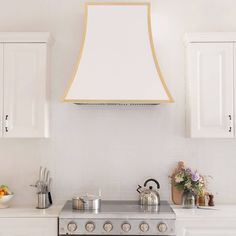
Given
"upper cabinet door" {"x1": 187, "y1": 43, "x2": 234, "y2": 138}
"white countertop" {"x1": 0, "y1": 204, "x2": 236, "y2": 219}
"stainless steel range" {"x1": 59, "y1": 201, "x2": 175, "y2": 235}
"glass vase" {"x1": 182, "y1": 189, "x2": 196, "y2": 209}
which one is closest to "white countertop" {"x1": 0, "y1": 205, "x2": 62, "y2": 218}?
"white countertop" {"x1": 0, "y1": 204, "x2": 236, "y2": 219}

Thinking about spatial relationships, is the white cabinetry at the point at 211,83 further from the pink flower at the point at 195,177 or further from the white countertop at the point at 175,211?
the white countertop at the point at 175,211

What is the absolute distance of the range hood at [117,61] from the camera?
3562mm

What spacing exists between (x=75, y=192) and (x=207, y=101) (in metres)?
1.39

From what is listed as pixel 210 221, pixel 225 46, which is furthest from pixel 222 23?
pixel 210 221

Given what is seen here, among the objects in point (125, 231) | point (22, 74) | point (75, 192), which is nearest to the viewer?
point (125, 231)

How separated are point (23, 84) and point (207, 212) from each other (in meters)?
1.81

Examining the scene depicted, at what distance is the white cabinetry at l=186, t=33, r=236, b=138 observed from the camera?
12.4ft

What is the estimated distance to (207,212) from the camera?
362cm

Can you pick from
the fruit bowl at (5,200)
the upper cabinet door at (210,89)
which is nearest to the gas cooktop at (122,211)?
the fruit bowl at (5,200)

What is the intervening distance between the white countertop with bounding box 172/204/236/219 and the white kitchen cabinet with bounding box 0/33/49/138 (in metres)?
1.27

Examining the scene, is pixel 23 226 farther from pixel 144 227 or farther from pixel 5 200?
pixel 144 227

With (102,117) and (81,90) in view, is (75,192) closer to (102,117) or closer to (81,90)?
(102,117)

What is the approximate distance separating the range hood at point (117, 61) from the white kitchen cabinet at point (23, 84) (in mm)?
351

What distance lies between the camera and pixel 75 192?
404cm
